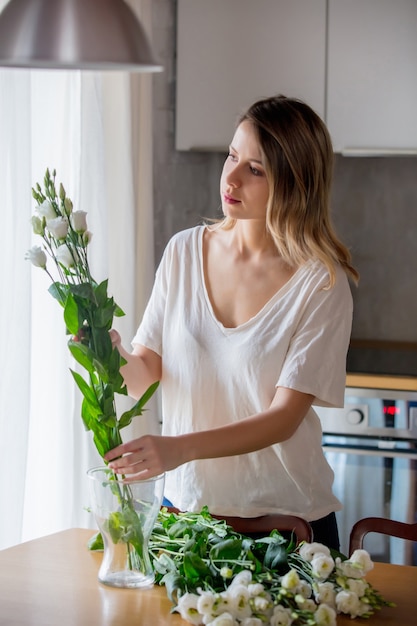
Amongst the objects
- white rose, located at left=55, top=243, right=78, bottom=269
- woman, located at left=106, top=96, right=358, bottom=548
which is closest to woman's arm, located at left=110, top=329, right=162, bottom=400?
woman, located at left=106, top=96, right=358, bottom=548

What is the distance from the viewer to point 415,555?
9.22ft

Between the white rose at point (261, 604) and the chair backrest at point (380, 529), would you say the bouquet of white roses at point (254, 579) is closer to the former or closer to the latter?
the white rose at point (261, 604)

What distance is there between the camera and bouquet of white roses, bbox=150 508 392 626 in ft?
4.25

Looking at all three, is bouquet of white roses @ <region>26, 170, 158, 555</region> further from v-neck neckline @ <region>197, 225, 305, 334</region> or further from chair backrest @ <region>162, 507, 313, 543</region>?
v-neck neckline @ <region>197, 225, 305, 334</region>

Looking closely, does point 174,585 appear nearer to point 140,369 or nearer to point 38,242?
point 140,369

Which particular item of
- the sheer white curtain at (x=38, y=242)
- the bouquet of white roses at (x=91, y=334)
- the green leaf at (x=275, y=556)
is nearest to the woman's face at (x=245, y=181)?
the bouquet of white roses at (x=91, y=334)

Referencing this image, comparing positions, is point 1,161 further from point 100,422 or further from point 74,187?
point 100,422

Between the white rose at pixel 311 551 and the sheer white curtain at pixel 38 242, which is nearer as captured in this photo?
the white rose at pixel 311 551

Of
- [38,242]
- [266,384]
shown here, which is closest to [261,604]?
[266,384]

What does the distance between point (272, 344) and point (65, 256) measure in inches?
23.9

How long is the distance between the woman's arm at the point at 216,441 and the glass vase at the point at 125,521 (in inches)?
0.9

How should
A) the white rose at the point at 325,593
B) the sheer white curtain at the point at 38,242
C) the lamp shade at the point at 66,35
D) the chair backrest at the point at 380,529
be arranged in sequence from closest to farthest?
the lamp shade at the point at 66,35
the white rose at the point at 325,593
the chair backrest at the point at 380,529
the sheer white curtain at the point at 38,242

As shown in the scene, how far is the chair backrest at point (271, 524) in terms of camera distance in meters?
1.80

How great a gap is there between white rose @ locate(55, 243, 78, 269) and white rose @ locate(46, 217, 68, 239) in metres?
0.02
